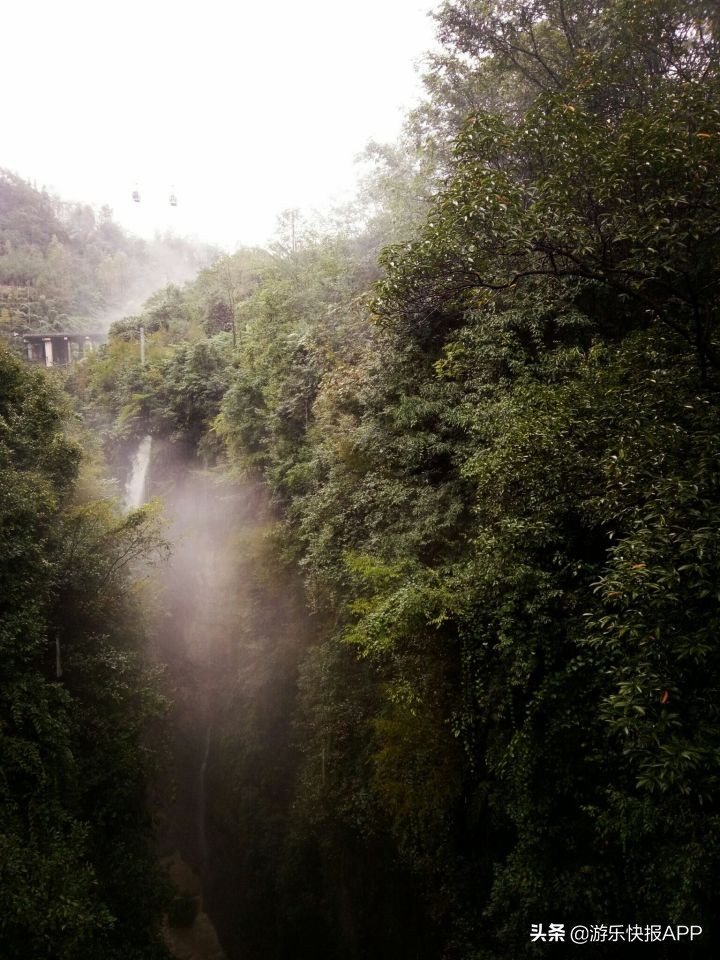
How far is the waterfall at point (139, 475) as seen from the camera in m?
27.9

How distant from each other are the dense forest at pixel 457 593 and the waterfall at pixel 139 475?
10502 mm

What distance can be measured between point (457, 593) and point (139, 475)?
993 inches

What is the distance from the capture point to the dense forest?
507 centimetres

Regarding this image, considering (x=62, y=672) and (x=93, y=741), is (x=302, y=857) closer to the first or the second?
(x=93, y=741)

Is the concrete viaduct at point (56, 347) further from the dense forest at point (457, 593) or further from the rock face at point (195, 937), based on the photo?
the rock face at point (195, 937)

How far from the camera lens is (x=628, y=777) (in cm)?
525

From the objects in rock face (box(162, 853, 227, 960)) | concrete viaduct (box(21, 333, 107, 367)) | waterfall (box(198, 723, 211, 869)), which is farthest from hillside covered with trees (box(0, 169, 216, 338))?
rock face (box(162, 853, 227, 960))

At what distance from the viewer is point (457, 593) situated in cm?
695

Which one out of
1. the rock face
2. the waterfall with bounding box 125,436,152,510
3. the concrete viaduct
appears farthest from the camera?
the concrete viaduct

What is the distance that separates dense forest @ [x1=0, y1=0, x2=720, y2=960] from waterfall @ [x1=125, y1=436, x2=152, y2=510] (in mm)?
10502

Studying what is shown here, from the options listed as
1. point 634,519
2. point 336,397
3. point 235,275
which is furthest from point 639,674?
point 235,275

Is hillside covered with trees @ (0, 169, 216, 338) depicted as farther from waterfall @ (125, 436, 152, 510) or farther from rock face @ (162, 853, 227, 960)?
rock face @ (162, 853, 227, 960)

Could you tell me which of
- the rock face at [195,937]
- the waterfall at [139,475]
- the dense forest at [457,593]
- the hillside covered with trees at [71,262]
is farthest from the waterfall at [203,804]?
the hillside covered with trees at [71,262]

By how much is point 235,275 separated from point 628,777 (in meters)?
29.4
